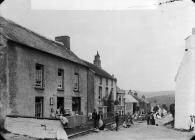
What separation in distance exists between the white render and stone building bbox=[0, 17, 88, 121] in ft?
9.16

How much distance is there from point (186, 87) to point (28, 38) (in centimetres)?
484

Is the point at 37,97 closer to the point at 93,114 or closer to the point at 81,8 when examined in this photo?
the point at 93,114

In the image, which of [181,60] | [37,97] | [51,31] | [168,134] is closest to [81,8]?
[51,31]

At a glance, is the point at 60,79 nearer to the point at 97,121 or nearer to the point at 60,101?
the point at 60,101

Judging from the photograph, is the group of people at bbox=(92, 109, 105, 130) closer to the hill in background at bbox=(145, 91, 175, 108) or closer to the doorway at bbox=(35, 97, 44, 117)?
the doorway at bbox=(35, 97, 44, 117)

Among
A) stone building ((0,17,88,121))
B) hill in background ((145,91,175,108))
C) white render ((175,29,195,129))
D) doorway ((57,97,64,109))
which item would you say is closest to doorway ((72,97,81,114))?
stone building ((0,17,88,121))

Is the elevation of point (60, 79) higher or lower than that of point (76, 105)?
higher

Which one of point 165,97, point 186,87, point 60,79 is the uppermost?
point 60,79

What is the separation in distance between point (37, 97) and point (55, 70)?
3.42ft

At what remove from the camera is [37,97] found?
29.5 feet

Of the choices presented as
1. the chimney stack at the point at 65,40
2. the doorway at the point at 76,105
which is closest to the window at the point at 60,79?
the doorway at the point at 76,105

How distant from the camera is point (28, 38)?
28.7 ft

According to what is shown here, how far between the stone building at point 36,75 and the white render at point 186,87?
2793 millimetres

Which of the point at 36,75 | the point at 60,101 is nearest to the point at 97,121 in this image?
the point at 60,101
